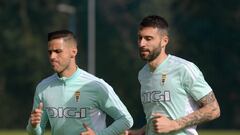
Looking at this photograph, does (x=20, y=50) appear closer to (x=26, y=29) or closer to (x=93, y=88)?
(x=26, y=29)

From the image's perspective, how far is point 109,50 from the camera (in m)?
53.1

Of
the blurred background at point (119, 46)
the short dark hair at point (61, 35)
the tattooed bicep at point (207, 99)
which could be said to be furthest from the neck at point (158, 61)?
the blurred background at point (119, 46)

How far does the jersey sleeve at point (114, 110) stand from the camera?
10.2 m

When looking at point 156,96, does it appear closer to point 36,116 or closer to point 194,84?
point 194,84

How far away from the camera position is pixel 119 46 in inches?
2080

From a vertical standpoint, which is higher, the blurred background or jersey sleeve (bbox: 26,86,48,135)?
jersey sleeve (bbox: 26,86,48,135)

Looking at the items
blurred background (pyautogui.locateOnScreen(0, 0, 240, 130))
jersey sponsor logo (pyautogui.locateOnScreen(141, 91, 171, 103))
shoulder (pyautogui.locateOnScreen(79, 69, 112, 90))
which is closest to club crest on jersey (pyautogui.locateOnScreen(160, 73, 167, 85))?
jersey sponsor logo (pyautogui.locateOnScreen(141, 91, 171, 103))

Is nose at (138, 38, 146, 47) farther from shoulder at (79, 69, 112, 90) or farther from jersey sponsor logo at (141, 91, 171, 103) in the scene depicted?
shoulder at (79, 69, 112, 90)

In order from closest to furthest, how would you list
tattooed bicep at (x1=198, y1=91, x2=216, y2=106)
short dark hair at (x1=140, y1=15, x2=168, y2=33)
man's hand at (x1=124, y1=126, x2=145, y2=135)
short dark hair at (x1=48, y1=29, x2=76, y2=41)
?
tattooed bicep at (x1=198, y1=91, x2=216, y2=106) → short dark hair at (x1=140, y1=15, x2=168, y2=33) → man's hand at (x1=124, y1=126, x2=145, y2=135) → short dark hair at (x1=48, y1=29, x2=76, y2=41)

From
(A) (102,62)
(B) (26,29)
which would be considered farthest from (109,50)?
(B) (26,29)

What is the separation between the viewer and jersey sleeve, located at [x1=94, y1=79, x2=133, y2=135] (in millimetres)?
10195

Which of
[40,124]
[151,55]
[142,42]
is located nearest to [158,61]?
[151,55]

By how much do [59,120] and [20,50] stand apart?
42113mm

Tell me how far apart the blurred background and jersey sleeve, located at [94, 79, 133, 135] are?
123ft
